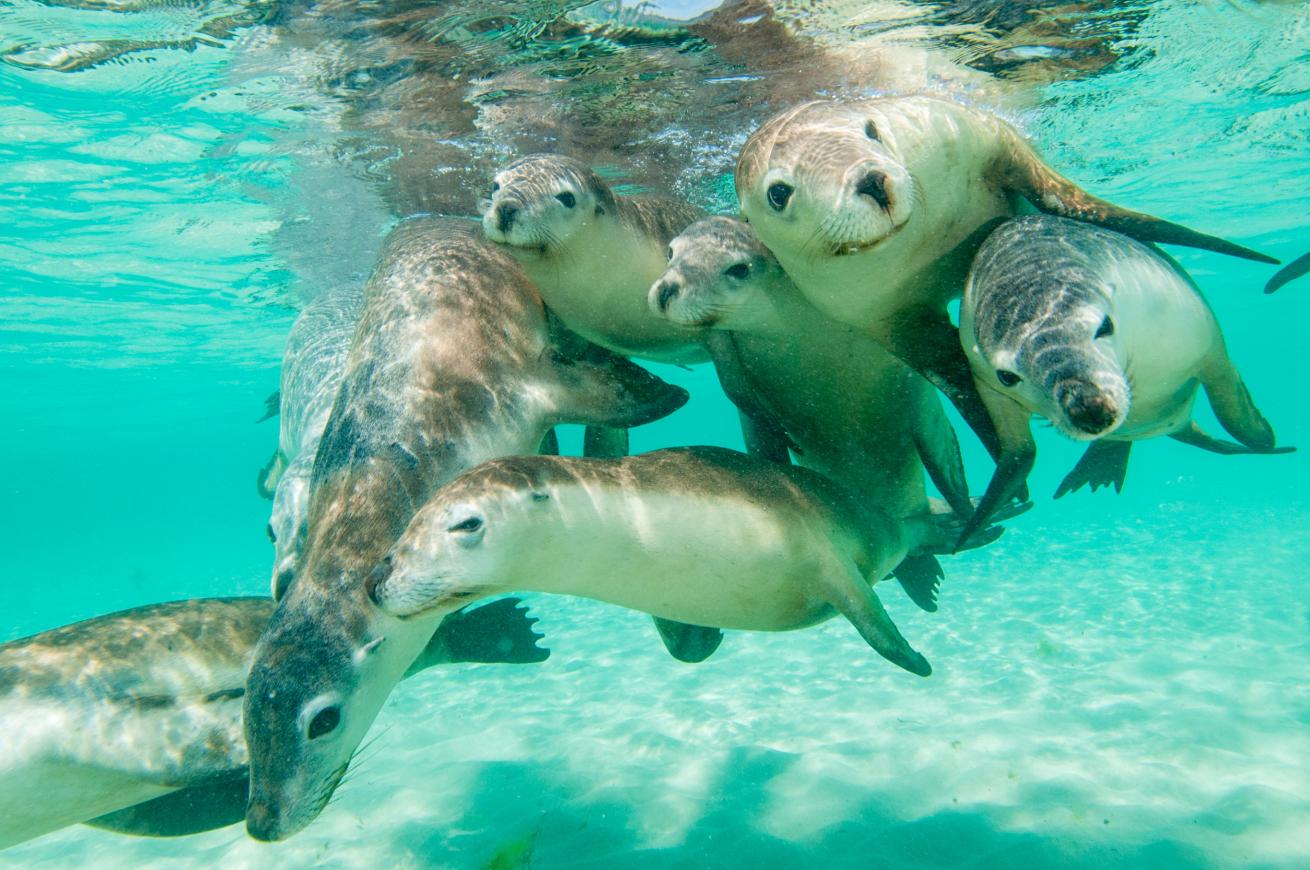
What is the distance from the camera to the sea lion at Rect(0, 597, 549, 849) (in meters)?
3.48

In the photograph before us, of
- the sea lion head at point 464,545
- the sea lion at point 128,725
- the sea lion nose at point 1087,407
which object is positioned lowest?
the sea lion at point 128,725

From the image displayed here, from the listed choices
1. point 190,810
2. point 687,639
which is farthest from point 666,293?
point 190,810

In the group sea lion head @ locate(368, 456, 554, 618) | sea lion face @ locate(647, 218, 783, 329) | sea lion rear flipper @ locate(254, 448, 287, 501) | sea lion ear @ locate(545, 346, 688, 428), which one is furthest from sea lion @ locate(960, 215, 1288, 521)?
sea lion rear flipper @ locate(254, 448, 287, 501)

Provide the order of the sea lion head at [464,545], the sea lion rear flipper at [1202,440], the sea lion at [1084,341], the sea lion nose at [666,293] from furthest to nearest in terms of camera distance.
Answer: the sea lion rear flipper at [1202,440], the sea lion nose at [666,293], the sea lion head at [464,545], the sea lion at [1084,341]

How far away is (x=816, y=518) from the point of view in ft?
12.4

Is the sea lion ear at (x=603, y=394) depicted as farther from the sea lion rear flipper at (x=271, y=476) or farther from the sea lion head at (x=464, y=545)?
the sea lion rear flipper at (x=271, y=476)

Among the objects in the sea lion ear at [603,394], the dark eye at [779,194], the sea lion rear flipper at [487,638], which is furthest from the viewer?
the sea lion rear flipper at [487,638]

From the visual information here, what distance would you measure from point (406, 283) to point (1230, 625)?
13.6 metres

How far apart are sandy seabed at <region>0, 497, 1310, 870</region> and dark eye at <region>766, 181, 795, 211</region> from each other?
4.17m

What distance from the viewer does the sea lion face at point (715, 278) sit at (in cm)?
368

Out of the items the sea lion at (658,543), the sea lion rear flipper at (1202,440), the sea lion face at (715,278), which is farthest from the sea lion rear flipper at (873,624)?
the sea lion rear flipper at (1202,440)

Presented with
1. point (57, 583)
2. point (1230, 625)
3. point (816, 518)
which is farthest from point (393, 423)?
point (57, 583)

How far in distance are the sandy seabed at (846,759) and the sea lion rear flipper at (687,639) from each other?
1.41 m

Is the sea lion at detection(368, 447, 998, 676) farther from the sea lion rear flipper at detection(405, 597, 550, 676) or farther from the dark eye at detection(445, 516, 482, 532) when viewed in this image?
the sea lion rear flipper at detection(405, 597, 550, 676)
